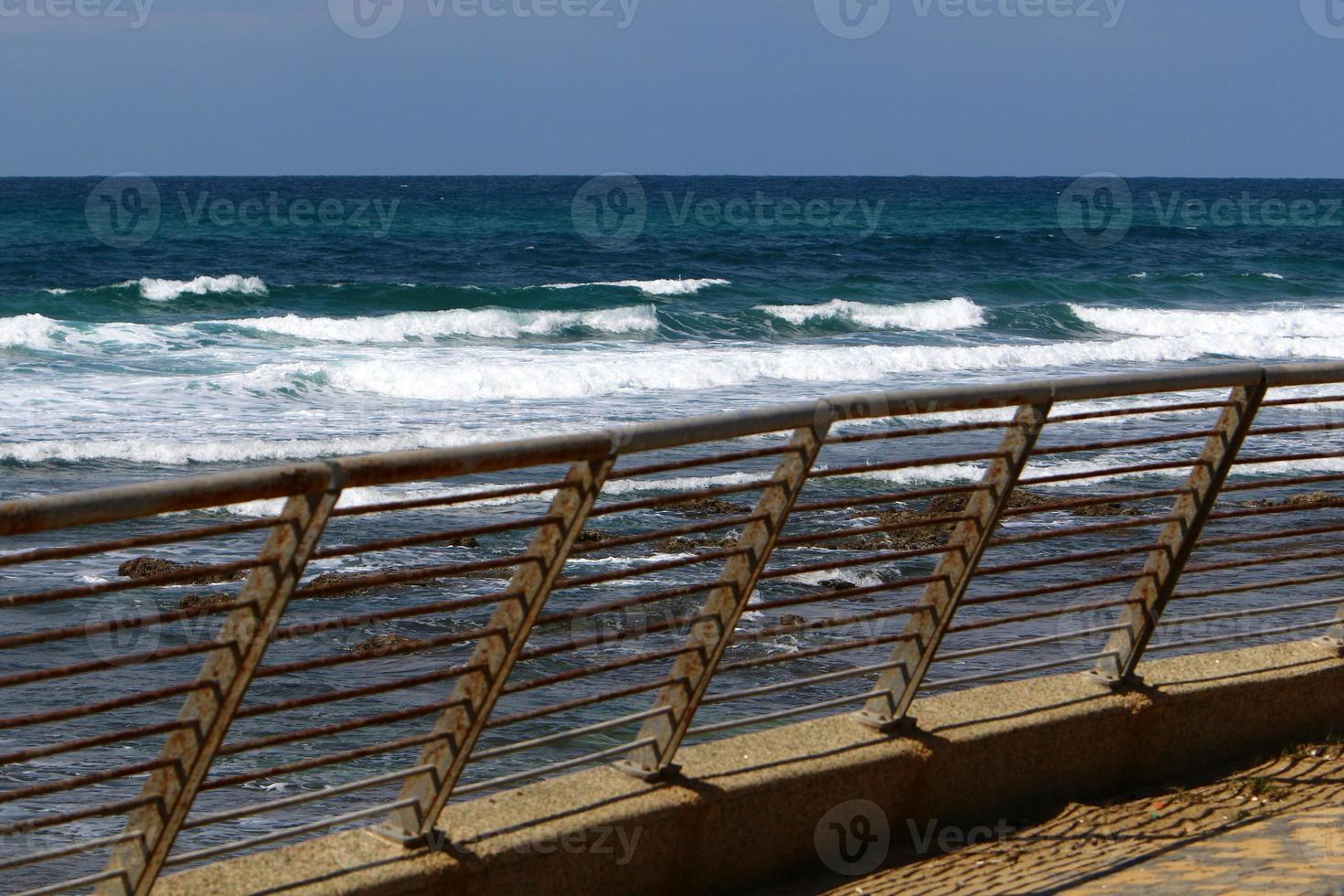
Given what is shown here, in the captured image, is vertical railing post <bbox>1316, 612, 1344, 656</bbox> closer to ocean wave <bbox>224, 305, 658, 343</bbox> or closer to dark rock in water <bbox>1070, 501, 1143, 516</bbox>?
dark rock in water <bbox>1070, 501, 1143, 516</bbox>

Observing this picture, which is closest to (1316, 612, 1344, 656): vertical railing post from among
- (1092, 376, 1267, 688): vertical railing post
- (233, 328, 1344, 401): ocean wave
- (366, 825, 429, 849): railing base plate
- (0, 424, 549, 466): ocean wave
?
(1092, 376, 1267, 688): vertical railing post

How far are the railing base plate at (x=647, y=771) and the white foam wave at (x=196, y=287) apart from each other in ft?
97.4

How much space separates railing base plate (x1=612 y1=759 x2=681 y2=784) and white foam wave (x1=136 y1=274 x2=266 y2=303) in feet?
97.4

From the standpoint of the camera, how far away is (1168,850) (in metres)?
3.67

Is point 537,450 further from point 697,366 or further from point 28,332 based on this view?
point 28,332

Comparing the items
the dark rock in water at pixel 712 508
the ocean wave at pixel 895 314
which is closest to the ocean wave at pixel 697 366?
the ocean wave at pixel 895 314

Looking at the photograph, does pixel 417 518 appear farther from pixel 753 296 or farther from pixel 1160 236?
pixel 1160 236

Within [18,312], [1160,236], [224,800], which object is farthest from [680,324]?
[1160,236]

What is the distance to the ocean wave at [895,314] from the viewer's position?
102 ft

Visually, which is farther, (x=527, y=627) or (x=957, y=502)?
(x=957, y=502)

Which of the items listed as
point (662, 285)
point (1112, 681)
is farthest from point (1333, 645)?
point (662, 285)

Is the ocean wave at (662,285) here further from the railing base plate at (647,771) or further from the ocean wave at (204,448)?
the railing base plate at (647,771)

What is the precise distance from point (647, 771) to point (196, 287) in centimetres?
3135

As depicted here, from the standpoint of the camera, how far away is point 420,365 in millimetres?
23797
